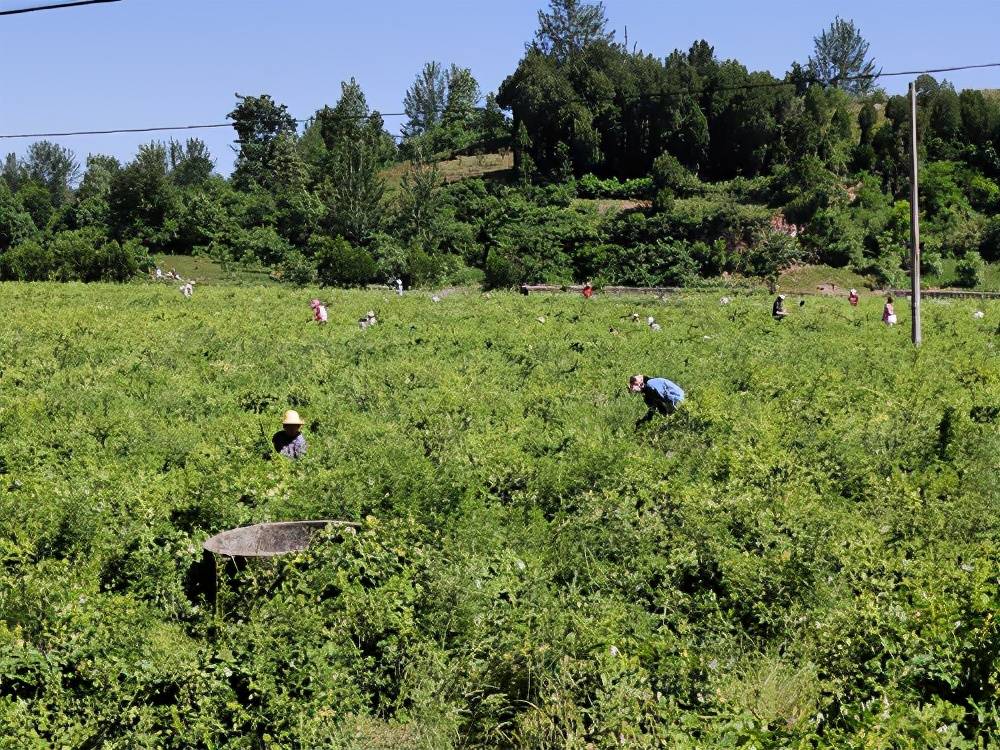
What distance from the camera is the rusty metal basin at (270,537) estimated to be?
26.3 feet

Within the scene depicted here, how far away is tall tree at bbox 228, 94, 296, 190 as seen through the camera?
274ft

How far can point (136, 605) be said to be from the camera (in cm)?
721

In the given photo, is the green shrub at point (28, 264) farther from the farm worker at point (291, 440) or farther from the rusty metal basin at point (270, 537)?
the rusty metal basin at point (270, 537)

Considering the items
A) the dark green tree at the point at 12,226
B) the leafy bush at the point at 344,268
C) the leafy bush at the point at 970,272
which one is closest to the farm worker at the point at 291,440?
the leafy bush at the point at 344,268

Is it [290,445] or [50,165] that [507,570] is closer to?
[290,445]

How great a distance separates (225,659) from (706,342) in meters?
16.8

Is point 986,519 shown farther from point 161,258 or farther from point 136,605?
point 161,258

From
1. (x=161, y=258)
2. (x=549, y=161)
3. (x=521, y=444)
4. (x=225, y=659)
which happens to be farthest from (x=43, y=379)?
(x=549, y=161)

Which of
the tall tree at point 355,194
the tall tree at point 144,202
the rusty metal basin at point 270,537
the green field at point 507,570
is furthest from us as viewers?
the tall tree at point 144,202

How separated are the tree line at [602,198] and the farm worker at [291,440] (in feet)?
126

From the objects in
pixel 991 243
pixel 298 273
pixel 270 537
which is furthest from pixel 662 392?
pixel 991 243

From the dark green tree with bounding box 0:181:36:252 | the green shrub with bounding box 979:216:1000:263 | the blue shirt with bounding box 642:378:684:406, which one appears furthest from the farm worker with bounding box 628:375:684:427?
the dark green tree with bounding box 0:181:36:252

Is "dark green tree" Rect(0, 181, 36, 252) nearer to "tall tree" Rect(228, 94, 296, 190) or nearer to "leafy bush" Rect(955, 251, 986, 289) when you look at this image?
"tall tree" Rect(228, 94, 296, 190)

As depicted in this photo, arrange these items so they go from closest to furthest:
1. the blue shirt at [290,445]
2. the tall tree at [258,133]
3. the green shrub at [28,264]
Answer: the blue shirt at [290,445], the green shrub at [28,264], the tall tree at [258,133]
